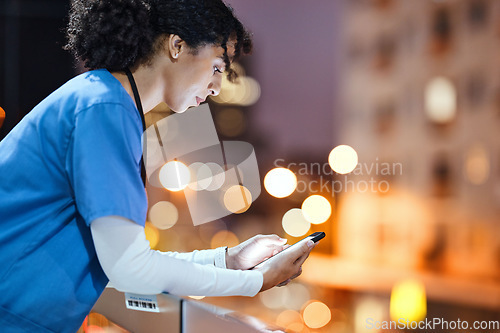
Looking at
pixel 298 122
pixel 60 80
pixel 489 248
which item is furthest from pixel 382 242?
pixel 60 80

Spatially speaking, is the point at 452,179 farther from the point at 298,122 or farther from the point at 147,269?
the point at 147,269

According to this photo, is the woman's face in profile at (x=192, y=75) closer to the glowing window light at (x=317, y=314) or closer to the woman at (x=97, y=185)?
the woman at (x=97, y=185)

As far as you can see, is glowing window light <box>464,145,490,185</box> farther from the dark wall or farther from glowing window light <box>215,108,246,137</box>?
the dark wall

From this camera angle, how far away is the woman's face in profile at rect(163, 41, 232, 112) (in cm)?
85

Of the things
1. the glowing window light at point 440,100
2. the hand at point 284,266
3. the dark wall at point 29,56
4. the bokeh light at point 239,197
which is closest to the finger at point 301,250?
the hand at point 284,266

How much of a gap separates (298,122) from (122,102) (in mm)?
31105

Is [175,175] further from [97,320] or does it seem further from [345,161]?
[345,161]

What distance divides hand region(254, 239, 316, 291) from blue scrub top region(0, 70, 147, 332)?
230 millimetres

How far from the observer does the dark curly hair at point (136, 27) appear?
32.4 inches

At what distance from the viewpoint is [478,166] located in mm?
21453

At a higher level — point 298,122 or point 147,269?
point 147,269

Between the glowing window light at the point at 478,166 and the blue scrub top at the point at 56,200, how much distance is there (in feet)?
74.0

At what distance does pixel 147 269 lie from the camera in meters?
0.71

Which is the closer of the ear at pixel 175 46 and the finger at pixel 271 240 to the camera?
the ear at pixel 175 46
